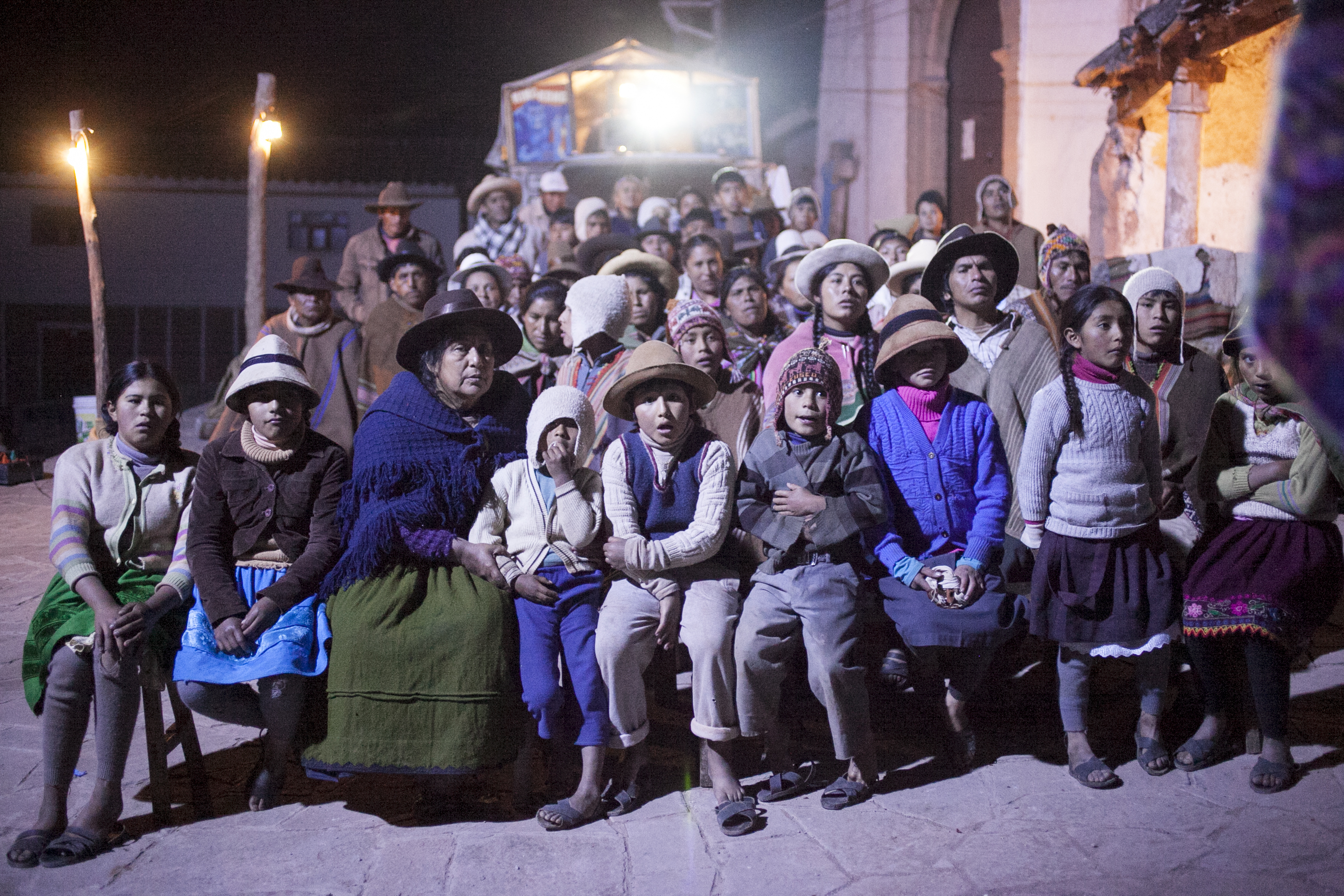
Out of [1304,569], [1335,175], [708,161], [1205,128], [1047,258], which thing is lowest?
[1304,569]

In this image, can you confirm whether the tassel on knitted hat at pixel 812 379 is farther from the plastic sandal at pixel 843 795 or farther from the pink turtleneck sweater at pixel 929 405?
the plastic sandal at pixel 843 795

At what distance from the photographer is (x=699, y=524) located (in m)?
3.94

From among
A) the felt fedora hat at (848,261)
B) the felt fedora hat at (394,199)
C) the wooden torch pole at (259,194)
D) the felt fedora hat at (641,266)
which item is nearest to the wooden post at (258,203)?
the wooden torch pole at (259,194)

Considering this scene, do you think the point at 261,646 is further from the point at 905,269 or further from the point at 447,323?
the point at 905,269

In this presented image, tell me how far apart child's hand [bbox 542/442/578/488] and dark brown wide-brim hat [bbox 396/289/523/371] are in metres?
0.70

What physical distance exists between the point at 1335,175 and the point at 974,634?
3.16m

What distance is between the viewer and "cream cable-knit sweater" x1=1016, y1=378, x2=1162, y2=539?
13.0 feet

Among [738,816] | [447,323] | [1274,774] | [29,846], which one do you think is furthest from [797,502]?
[29,846]

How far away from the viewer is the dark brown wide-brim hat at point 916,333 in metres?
4.17

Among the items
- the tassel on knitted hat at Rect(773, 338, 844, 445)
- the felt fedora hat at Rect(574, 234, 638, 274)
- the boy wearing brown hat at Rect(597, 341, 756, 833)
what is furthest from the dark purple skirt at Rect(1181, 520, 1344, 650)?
the felt fedora hat at Rect(574, 234, 638, 274)

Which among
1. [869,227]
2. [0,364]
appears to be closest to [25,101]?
[0,364]

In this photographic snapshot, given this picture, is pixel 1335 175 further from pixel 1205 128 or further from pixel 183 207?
pixel 183 207

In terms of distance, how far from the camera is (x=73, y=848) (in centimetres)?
330

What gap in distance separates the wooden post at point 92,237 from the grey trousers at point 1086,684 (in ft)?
34.0
